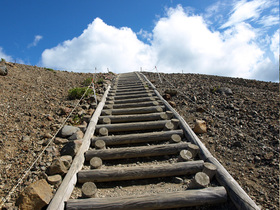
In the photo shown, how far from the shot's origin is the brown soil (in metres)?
2.95

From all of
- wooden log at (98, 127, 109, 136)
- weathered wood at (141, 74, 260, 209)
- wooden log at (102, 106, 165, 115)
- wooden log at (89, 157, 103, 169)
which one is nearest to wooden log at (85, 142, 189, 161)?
wooden log at (89, 157, 103, 169)

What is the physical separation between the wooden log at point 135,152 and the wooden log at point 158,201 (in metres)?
1.01

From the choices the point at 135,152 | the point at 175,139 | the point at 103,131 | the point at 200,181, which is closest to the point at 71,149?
the point at 103,131

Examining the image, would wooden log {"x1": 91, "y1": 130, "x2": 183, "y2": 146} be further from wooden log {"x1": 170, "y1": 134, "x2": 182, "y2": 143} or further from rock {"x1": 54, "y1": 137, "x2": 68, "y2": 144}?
rock {"x1": 54, "y1": 137, "x2": 68, "y2": 144}

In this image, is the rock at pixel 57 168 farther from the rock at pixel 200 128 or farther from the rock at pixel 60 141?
the rock at pixel 200 128

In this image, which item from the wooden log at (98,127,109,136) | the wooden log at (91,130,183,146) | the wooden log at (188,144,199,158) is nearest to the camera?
the wooden log at (188,144,199,158)

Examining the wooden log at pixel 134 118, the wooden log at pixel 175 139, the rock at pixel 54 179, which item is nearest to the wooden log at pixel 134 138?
the wooden log at pixel 175 139

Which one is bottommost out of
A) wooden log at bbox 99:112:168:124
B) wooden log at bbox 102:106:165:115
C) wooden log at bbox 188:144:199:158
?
wooden log at bbox 188:144:199:158

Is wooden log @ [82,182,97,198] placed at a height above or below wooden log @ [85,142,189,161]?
below

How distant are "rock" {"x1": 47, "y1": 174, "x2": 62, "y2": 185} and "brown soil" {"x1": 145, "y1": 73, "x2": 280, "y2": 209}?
3.06 meters

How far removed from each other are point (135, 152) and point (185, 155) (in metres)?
0.97

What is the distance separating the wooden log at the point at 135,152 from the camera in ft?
10.5

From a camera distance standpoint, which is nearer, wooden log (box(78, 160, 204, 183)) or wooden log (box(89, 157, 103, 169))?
wooden log (box(78, 160, 204, 183))

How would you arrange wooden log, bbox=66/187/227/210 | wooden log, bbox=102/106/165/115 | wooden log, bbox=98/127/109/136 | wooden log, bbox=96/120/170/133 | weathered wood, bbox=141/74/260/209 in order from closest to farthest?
weathered wood, bbox=141/74/260/209, wooden log, bbox=66/187/227/210, wooden log, bbox=98/127/109/136, wooden log, bbox=96/120/170/133, wooden log, bbox=102/106/165/115
